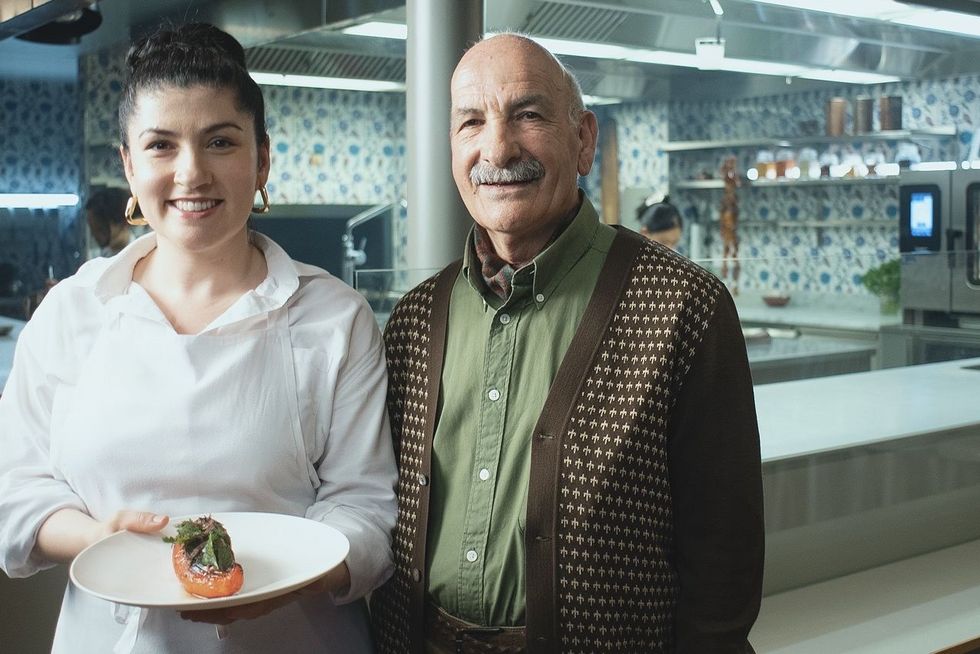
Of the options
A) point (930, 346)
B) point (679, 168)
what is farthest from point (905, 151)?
point (930, 346)

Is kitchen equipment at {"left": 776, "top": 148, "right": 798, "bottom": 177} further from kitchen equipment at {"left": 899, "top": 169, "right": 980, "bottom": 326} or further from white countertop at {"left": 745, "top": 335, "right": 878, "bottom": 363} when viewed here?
white countertop at {"left": 745, "top": 335, "right": 878, "bottom": 363}

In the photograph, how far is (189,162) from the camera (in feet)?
4.07

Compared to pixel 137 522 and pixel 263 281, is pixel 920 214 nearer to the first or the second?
pixel 263 281

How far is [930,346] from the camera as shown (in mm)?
3461

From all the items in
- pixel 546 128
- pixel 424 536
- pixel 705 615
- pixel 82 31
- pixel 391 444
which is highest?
pixel 82 31

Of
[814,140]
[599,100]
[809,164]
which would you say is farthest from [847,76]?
[599,100]

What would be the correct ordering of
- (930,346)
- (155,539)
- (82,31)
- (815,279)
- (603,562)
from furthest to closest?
(82,31)
(815,279)
(930,346)
(603,562)
(155,539)

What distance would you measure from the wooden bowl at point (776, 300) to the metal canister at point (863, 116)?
335 centimetres

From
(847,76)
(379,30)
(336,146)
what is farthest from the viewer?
(336,146)

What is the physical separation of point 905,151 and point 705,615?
22.2 ft

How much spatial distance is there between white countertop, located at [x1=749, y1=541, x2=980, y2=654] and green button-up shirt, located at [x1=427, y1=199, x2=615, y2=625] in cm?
98

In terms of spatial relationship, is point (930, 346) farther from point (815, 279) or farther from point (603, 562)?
point (603, 562)

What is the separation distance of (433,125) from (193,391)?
4.74 feet

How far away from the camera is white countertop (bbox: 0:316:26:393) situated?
3387 millimetres
